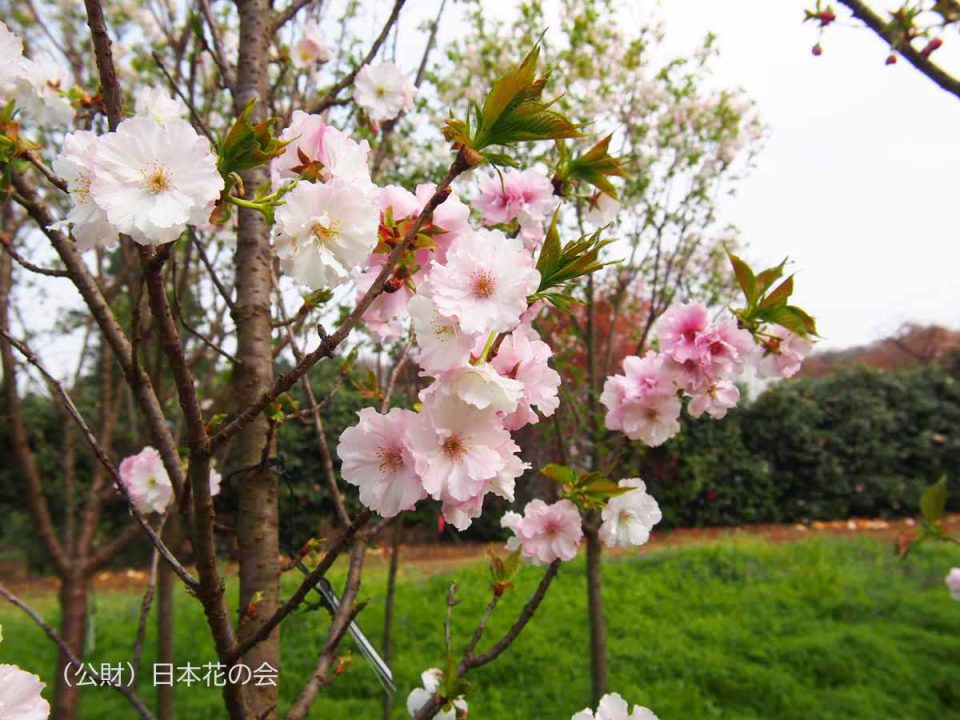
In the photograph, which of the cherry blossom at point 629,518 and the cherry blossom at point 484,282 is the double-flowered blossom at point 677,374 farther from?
the cherry blossom at point 484,282

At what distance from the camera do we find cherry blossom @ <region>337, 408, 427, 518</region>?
2.74ft

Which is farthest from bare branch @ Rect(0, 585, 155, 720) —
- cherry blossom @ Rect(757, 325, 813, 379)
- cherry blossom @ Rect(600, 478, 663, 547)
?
cherry blossom @ Rect(757, 325, 813, 379)

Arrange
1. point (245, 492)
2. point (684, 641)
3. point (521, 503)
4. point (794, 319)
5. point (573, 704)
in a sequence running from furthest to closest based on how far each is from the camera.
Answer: point (521, 503) < point (684, 641) < point (573, 704) < point (245, 492) < point (794, 319)

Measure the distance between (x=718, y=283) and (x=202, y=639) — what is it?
4.38 metres

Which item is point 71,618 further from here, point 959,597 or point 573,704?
point 959,597

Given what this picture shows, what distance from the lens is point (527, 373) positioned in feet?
2.86

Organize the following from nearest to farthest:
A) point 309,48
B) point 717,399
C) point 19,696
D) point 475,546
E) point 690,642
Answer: point 19,696, point 717,399, point 309,48, point 690,642, point 475,546

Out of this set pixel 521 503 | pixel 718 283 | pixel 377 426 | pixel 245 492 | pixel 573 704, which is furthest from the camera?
pixel 521 503

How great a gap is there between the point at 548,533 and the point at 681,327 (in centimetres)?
53

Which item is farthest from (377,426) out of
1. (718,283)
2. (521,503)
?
(521,503)

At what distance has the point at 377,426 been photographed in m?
0.87

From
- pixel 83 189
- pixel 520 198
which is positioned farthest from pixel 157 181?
pixel 520 198

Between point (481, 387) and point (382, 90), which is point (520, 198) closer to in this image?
point (481, 387)

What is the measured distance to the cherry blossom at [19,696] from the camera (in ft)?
2.28
